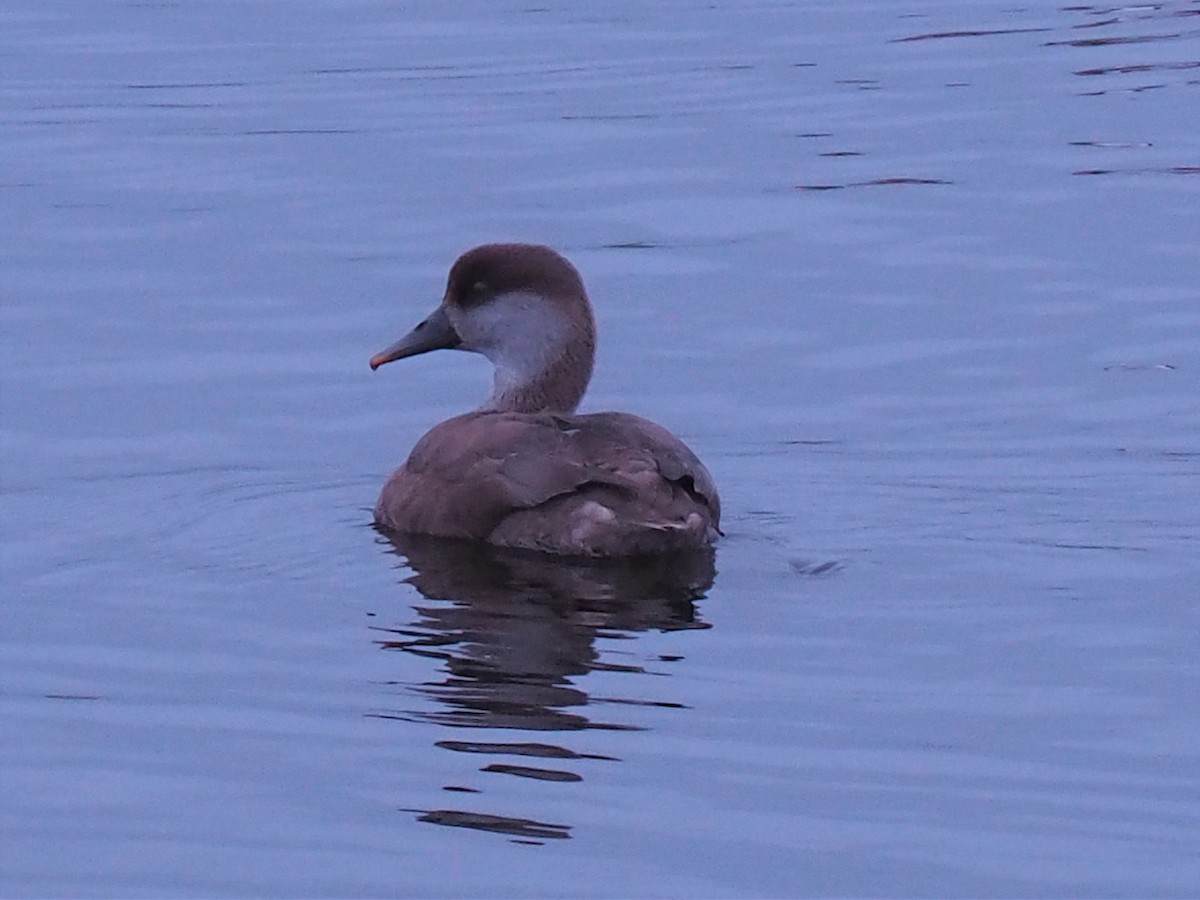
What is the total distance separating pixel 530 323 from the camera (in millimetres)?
11883

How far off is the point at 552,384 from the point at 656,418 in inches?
56.9

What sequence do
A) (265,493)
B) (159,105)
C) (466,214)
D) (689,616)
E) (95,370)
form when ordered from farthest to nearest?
(159,105), (466,214), (95,370), (265,493), (689,616)

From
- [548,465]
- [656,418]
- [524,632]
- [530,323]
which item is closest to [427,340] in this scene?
[530,323]

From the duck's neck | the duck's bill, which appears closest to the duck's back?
the duck's neck

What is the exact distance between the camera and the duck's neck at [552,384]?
11875 mm

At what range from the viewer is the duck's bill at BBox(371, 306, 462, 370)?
12.3 meters

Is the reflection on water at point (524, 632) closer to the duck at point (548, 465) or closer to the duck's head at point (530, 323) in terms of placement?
the duck at point (548, 465)

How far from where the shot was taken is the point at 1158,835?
7516 millimetres

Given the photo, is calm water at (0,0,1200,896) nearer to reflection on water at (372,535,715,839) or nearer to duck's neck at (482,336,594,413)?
reflection on water at (372,535,715,839)

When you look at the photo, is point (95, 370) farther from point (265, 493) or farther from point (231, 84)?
point (231, 84)

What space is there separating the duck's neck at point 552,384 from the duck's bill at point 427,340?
420mm

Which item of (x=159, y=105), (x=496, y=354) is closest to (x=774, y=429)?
(x=496, y=354)

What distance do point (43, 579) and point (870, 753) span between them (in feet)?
11.5

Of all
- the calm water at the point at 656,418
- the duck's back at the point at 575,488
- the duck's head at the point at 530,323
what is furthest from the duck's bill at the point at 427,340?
the duck's back at the point at 575,488
